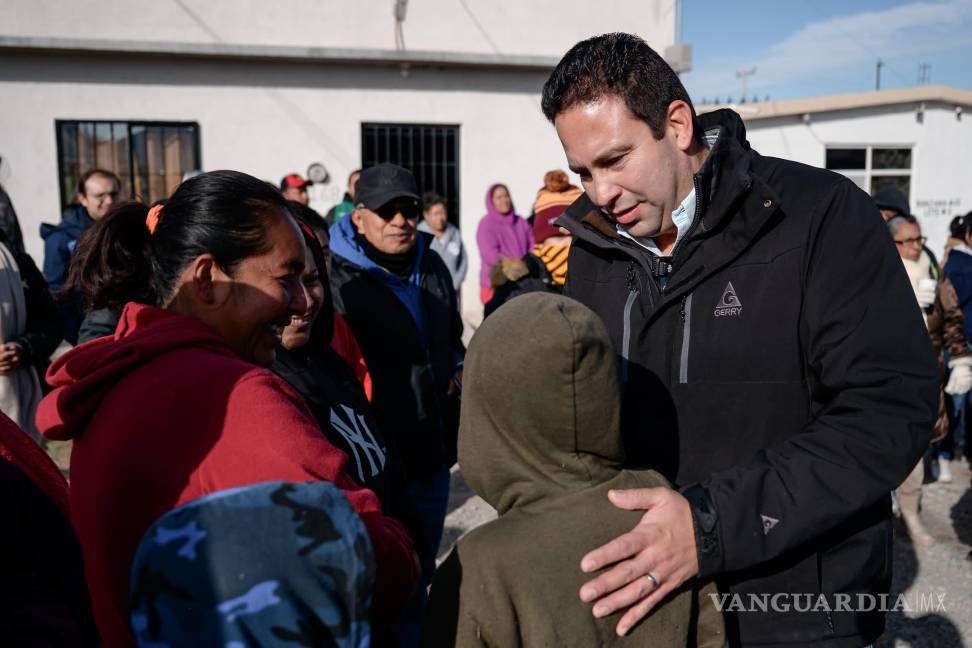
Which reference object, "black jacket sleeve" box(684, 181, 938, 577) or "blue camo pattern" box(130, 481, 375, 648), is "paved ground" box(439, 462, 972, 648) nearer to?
"black jacket sleeve" box(684, 181, 938, 577)

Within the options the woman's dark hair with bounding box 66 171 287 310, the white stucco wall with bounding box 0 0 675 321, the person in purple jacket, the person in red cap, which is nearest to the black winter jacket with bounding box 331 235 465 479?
the woman's dark hair with bounding box 66 171 287 310

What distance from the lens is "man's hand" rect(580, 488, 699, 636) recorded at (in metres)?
1.37

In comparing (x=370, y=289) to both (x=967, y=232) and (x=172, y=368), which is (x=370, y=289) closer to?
(x=172, y=368)

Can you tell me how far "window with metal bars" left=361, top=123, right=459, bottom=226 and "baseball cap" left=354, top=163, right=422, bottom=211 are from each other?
25.4 ft

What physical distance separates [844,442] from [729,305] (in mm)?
355

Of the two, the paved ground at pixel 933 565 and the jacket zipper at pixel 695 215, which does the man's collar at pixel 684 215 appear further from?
the paved ground at pixel 933 565

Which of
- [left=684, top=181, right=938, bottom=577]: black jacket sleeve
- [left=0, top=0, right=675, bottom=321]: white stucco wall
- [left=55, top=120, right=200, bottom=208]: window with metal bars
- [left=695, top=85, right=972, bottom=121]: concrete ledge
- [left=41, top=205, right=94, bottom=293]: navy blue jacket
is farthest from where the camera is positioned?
[left=695, top=85, right=972, bottom=121]: concrete ledge

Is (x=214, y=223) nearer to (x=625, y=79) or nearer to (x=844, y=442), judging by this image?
(x=625, y=79)

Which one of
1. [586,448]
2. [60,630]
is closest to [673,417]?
[586,448]

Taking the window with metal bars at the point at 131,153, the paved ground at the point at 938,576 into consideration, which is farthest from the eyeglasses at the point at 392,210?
the window with metal bars at the point at 131,153

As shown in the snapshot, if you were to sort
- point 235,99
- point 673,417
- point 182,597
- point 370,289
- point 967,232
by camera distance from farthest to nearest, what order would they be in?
point 235,99
point 967,232
point 370,289
point 673,417
point 182,597

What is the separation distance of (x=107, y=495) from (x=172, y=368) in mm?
219

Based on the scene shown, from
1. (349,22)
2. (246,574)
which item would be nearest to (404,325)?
(246,574)

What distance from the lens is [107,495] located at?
1.24 metres
